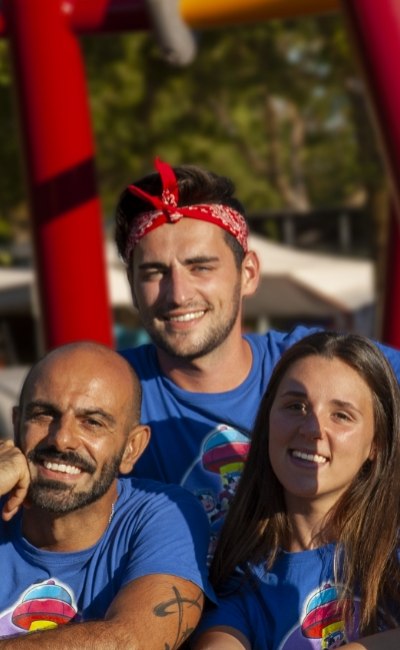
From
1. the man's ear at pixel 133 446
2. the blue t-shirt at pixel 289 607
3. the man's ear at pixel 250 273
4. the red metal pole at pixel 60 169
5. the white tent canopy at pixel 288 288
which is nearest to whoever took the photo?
the blue t-shirt at pixel 289 607

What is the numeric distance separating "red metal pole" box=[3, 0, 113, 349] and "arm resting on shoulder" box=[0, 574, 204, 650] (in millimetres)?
2705

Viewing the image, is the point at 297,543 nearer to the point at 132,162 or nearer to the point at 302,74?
the point at 302,74

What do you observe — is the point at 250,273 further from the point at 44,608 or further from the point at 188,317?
the point at 44,608

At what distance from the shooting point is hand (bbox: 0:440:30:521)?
2407 mm

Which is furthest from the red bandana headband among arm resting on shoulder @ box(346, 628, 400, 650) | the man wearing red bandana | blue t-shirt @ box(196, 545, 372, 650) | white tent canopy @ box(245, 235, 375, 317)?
white tent canopy @ box(245, 235, 375, 317)

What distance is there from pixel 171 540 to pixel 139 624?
20 cm

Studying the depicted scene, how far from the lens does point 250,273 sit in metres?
3.19

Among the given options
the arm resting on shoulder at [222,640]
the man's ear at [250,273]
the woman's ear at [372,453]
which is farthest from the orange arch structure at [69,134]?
the arm resting on shoulder at [222,640]

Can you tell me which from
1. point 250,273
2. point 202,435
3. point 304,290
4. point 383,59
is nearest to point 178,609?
point 202,435

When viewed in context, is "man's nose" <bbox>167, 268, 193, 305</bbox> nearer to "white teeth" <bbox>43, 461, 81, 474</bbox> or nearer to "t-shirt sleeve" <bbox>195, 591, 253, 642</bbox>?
"white teeth" <bbox>43, 461, 81, 474</bbox>

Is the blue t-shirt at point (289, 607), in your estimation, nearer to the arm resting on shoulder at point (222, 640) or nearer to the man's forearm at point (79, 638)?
the arm resting on shoulder at point (222, 640)

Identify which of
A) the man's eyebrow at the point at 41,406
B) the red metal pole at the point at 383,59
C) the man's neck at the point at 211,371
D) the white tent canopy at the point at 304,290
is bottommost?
the white tent canopy at the point at 304,290

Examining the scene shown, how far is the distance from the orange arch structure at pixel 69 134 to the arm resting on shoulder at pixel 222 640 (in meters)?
2.73

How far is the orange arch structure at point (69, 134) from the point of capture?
15.1 ft
